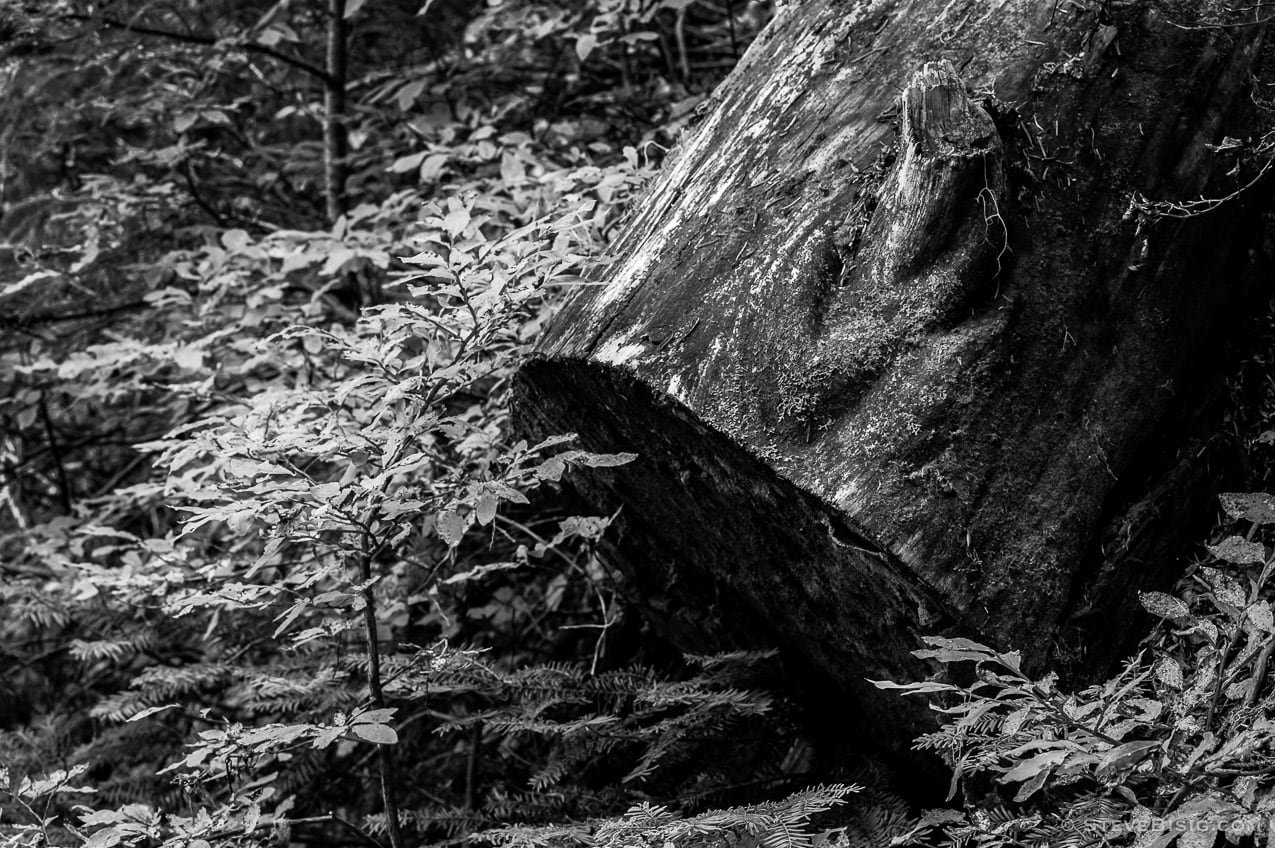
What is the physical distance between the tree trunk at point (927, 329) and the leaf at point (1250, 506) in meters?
0.15

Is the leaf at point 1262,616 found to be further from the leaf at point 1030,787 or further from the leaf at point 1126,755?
the leaf at point 1030,787

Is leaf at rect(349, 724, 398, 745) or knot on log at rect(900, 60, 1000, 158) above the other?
knot on log at rect(900, 60, 1000, 158)

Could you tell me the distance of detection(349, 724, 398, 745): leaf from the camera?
75.7 inches

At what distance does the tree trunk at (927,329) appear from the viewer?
6.51 ft

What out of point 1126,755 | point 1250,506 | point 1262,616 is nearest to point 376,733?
point 1126,755

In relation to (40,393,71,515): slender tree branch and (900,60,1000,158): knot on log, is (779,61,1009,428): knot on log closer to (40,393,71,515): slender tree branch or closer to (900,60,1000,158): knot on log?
(900,60,1000,158): knot on log

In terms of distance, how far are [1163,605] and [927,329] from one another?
28.9 inches

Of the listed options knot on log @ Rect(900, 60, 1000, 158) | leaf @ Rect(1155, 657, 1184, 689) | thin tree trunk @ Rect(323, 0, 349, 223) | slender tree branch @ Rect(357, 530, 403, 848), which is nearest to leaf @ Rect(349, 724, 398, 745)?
slender tree branch @ Rect(357, 530, 403, 848)

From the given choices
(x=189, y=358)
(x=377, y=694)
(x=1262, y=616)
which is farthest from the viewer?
(x=189, y=358)

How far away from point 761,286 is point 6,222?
4400 millimetres

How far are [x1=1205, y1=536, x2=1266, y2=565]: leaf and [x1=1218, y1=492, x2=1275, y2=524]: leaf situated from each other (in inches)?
2.4

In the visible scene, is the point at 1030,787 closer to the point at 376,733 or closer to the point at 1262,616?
the point at 1262,616

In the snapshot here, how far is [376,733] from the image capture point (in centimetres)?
194

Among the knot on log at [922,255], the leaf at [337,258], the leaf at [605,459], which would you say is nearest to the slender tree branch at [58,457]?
the leaf at [337,258]
